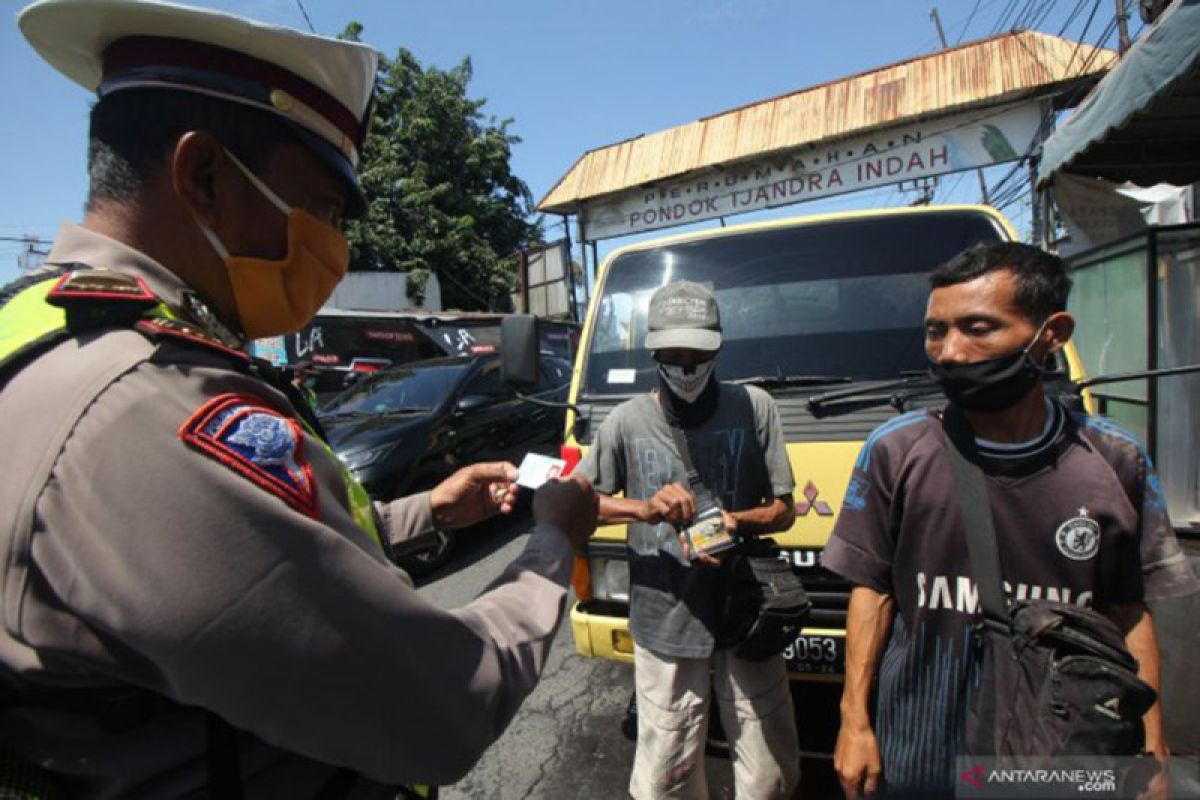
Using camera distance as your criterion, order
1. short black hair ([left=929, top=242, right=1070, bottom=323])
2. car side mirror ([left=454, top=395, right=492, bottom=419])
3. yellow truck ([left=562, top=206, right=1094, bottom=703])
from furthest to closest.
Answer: car side mirror ([left=454, top=395, right=492, bottom=419]) < yellow truck ([left=562, top=206, right=1094, bottom=703]) < short black hair ([left=929, top=242, right=1070, bottom=323])

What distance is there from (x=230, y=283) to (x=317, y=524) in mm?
434

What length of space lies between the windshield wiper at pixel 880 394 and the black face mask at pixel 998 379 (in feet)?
3.32

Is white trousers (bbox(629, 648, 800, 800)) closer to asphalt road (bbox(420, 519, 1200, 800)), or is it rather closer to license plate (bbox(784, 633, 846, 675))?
license plate (bbox(784, 633, 846, 675))

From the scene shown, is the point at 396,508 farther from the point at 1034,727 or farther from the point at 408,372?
the point at 408,372

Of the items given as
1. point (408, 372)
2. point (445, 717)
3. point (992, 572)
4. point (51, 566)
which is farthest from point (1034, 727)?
point (408, 372)

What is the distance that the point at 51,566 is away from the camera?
2.22 ft

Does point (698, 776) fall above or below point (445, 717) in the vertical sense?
below

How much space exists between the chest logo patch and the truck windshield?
132cm

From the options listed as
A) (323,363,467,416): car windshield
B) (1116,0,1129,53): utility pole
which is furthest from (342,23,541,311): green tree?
(1116,0,1129,53): utility pole

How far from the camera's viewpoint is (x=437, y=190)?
20562 mm

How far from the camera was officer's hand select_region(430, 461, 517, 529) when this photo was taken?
5.06ft

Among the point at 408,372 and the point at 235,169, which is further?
the point at 408,372

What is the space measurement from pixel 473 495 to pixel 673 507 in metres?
0.70

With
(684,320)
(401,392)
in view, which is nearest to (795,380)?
(684,320)
